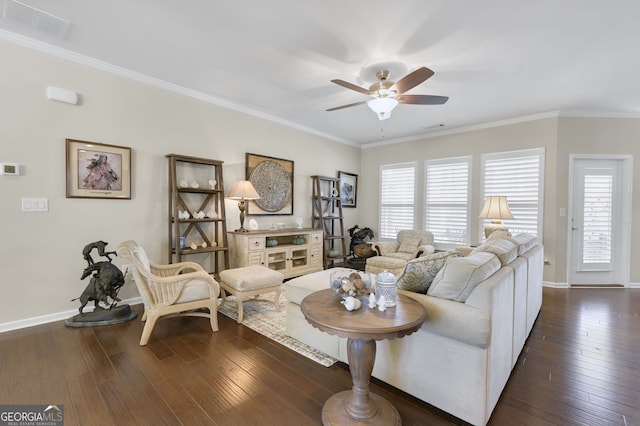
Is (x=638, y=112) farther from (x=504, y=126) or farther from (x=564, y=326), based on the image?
(x=564, y=326)

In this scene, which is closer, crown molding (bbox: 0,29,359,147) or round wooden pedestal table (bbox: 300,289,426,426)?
round wooden pedestal table (bbox: 300,289,426,426)

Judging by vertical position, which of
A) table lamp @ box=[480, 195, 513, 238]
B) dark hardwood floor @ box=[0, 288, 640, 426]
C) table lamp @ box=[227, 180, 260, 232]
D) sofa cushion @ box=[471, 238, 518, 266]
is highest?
table lamp @ box=[227, 180, 260, 232]

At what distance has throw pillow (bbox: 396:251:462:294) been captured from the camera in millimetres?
1882

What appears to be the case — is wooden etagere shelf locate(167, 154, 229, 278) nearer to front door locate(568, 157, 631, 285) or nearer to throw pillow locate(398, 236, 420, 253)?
throw pillow locate(398, 236, 420, 253)

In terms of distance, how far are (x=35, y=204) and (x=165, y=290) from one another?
1638mm

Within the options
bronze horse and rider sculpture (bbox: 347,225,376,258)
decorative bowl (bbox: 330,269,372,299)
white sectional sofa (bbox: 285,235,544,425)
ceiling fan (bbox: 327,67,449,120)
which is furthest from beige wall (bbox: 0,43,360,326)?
white sectional sofa (bbox: 285,235,544,425)

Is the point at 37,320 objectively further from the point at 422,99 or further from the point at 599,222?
the point at 599,222

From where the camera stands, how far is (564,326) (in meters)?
2.97

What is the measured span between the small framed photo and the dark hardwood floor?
13.4 ft

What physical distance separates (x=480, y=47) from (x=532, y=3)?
0.57 metres

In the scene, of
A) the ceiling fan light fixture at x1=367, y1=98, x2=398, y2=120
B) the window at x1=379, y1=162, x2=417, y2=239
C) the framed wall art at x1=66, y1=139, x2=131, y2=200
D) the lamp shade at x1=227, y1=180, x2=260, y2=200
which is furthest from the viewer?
the window at x1=379, y1=162, x2=417, y2=239

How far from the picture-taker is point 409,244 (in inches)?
201

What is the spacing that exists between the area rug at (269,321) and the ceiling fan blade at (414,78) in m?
2.57

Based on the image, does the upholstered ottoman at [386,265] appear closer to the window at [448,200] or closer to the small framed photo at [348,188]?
the window at [448,200]
